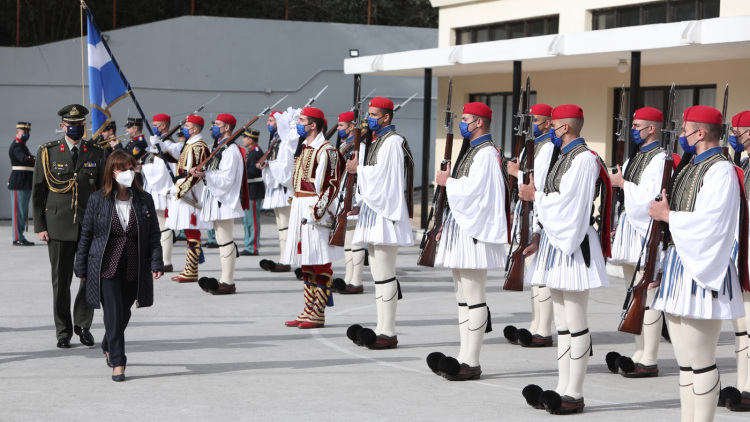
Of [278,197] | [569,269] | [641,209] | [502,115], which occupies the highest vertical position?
[502,115]

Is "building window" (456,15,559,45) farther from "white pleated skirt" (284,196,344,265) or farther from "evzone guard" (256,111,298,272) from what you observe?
"white pleated skirt" (284,196,344,265)

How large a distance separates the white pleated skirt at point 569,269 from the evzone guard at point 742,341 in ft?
2.85

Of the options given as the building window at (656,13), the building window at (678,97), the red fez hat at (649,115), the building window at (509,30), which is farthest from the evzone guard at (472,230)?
the building window at (509,30)

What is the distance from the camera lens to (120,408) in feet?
21.1

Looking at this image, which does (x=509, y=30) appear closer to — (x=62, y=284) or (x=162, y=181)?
(x=162, y=181)

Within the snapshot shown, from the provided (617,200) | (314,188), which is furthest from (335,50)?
(617,200)

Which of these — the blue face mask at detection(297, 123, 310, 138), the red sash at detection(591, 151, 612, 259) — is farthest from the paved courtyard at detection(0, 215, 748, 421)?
the blue face mask at detection(297, 123, 310, 138)

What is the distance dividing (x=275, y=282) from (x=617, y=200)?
17.6 ft

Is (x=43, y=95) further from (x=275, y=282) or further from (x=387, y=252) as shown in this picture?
(x=387, y=252)

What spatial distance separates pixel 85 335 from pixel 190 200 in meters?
4.17

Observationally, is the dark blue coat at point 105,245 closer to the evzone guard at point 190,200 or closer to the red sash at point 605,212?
the red sash at point 605,212

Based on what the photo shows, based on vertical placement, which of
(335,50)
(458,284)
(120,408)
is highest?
(335,50)

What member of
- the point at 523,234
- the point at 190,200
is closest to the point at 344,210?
the point at 523,234

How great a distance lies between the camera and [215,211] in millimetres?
11758
